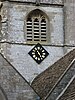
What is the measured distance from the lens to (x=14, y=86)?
61.9 feet

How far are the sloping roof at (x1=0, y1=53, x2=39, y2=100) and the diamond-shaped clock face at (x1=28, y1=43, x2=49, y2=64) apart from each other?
9017 millimetres

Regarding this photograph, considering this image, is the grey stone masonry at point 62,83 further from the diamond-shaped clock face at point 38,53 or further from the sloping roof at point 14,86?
the diamond-shaped clock face at point 38,53

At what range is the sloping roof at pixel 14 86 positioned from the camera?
1873 cm

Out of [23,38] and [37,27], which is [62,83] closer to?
[23,38]

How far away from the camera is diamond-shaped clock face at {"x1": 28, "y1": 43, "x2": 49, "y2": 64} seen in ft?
92.4

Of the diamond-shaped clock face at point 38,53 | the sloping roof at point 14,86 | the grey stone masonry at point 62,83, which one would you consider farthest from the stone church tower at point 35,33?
the grey stone masonry at point 62,83

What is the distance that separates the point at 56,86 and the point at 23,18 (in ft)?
34.5

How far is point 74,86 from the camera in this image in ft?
57.8

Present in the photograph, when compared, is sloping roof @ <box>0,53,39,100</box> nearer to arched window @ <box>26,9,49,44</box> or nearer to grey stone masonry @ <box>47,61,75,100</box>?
grey stone masonry @ <box>47,61,75,100</box>

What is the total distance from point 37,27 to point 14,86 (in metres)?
10.5

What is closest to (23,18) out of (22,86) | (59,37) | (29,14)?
(29,14)

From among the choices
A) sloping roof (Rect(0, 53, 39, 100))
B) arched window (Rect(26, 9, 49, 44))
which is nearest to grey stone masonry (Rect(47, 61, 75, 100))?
sloping roof (Rect(0, 53, 39, 100))

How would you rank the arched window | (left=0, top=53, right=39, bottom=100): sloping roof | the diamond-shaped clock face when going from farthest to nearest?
the arched window
the diamond-shaped clock face
(left=0, top=53, right=39, bottom=100): sloping roof

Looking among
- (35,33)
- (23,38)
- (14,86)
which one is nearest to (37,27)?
(35,33)
